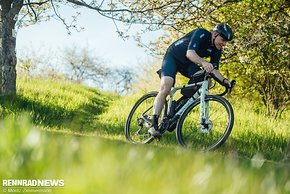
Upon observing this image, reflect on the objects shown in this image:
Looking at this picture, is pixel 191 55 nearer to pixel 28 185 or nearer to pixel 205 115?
pixel 205 115

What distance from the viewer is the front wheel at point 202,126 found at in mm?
6581

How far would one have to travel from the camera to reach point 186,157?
43.6 inches

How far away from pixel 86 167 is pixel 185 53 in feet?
19.6

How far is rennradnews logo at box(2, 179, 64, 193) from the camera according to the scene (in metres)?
0.84

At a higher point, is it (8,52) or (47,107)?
(8,52)

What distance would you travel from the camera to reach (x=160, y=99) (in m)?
6.83

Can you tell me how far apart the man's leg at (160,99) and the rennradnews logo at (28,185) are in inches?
227

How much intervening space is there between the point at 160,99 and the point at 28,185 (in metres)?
5.96

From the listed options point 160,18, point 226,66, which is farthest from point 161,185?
point 226,66

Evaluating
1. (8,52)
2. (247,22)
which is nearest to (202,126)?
(247,22)

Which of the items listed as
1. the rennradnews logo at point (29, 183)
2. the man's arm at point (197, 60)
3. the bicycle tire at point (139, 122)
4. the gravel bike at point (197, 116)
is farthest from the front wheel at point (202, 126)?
the rennradnews logo at point (29, 183)

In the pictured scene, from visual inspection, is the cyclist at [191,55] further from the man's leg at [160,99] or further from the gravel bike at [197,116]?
the gravel bike at [197,116]

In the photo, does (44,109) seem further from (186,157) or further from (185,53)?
(186,157)

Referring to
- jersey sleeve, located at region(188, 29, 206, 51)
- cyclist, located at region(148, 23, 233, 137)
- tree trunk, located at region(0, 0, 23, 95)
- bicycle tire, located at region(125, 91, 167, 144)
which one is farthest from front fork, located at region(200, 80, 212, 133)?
tree trunk, located at region(0, 0, 23, 95)
